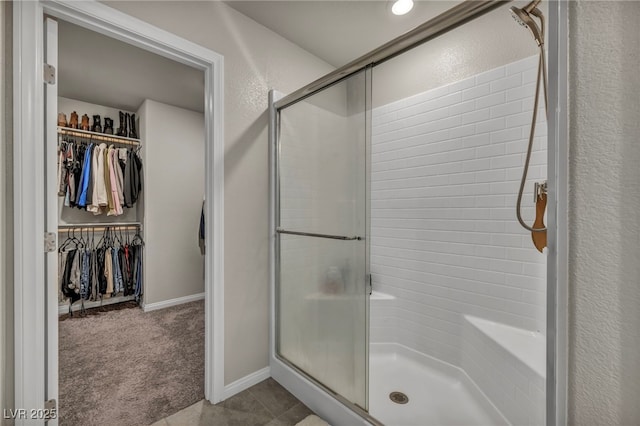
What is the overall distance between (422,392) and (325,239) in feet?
3.84

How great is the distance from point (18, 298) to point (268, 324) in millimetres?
1248

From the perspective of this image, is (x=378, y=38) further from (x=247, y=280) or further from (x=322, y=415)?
(x=322, y=415)

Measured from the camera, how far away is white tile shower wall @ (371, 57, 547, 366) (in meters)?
1.58

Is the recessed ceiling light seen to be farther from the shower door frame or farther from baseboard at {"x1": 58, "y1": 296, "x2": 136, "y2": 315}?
baseboard at {"x1": 58, "y1": 296, "x2": 136, "y2": 315}

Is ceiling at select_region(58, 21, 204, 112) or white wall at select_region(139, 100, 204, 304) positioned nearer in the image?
ceiling at select_region(58, 21, 204, 112)

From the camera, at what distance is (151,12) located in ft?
4.64

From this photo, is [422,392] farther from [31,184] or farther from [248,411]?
[31,184]

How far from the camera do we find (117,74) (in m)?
2.50

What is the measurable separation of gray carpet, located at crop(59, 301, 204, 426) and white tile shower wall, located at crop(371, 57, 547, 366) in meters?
1.44

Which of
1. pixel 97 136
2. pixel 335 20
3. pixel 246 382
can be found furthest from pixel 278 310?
pixel 97 136

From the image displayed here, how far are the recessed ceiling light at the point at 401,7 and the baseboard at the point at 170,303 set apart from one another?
3.59 meters

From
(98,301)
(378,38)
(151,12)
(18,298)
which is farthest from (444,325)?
(98,301)

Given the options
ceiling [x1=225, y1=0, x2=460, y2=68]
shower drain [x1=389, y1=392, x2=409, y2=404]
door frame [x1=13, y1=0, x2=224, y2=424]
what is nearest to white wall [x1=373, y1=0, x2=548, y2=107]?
ceiling [x1=225, y1=0, x2=460, y2=68]

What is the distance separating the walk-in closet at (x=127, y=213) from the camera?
213 cm
